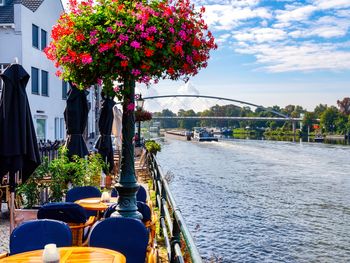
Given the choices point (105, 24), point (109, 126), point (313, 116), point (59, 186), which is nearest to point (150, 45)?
point (105, 24)

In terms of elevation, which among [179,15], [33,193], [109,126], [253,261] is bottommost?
[253,261]

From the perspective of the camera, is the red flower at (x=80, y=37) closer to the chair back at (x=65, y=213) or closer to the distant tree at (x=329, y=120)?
the chair back at (x=65, y=213)

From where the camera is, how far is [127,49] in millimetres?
5762

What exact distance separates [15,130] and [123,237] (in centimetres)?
245

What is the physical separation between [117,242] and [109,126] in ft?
30.5

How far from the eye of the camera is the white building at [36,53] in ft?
80.6

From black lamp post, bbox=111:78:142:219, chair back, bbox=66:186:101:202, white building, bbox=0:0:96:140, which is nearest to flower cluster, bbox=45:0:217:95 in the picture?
black lamp post, bbox=111:78:142:219

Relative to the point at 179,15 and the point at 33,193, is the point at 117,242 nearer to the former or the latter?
the point at 179,15

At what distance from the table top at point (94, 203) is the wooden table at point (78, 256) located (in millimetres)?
3105

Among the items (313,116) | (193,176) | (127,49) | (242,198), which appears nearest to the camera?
(127,49)

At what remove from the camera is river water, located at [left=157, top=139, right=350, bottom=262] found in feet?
57.1

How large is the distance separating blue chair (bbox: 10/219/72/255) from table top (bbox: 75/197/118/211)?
2.69 metres

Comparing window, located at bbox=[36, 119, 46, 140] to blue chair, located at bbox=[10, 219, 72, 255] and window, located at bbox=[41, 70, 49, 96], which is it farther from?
blue chair, located at bbox=[10, 219, 72, 255]

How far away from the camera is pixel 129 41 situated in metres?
5.82
